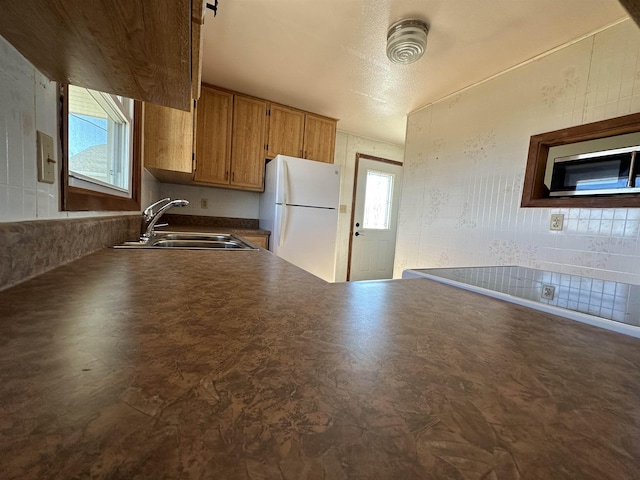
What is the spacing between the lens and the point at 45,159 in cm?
62

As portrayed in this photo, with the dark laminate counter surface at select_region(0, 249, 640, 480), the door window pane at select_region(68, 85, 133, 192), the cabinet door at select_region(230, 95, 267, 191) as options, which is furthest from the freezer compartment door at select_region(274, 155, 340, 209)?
the dark laminate counter surface at select_region(0, 249, 640, 480)

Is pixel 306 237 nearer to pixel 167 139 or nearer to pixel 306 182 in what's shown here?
pixel 306 182

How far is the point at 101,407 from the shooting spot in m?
0.21

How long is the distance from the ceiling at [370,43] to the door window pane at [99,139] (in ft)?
2.94

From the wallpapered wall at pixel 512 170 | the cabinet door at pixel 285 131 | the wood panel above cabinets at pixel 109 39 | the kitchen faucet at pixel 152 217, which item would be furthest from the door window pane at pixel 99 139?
the wallpapered wall at pixel 512 170

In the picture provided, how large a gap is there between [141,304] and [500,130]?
2419mm

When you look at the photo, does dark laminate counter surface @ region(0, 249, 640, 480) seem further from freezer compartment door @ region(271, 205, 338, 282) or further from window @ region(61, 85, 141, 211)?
freezer compartment door @ region(271, 205, 338, 282)

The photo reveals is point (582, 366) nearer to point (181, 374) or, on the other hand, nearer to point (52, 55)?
point (181, 374)

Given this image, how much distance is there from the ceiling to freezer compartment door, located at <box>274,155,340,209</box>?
0.67m

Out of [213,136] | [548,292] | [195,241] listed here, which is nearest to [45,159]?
[195,241]

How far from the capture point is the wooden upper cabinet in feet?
6.06

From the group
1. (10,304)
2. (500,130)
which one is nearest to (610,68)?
(500,130)

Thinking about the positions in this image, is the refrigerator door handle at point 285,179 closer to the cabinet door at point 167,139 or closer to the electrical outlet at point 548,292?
the cabinet door at point 167,139

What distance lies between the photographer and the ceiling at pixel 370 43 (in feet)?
4.90
